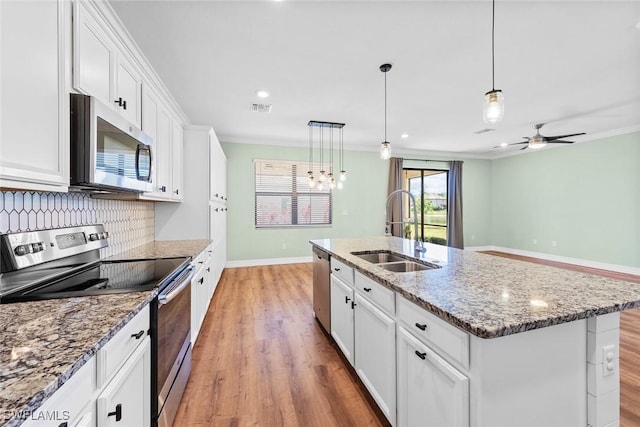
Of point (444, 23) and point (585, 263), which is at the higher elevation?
point (444, 23)

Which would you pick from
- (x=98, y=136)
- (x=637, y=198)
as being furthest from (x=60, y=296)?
(x=637, y=198)

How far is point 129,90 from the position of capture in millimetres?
1956

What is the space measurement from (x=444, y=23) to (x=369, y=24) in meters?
0.57

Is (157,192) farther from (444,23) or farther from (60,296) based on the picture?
(444,23)

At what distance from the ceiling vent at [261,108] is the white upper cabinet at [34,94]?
244 centimetres

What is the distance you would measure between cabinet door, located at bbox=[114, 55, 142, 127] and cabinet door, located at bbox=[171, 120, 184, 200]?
0.81m

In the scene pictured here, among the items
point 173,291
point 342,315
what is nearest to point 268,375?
point 342,315

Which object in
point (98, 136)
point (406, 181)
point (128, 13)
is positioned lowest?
point (98, 136)

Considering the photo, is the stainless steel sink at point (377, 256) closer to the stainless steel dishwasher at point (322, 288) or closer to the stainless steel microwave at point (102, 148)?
the stainless steel dishwasher at point (322, 288)

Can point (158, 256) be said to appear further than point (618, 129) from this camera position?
No

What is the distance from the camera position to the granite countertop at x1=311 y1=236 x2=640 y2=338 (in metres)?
0.92

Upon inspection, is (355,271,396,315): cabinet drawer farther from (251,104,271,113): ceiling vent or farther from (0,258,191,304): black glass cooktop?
(251,104,271,113): ceiling vent

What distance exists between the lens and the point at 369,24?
2.03 meters

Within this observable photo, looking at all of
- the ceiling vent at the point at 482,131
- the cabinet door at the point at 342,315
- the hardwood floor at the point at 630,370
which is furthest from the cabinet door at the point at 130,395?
the ceiling vent at the point at 482,131
